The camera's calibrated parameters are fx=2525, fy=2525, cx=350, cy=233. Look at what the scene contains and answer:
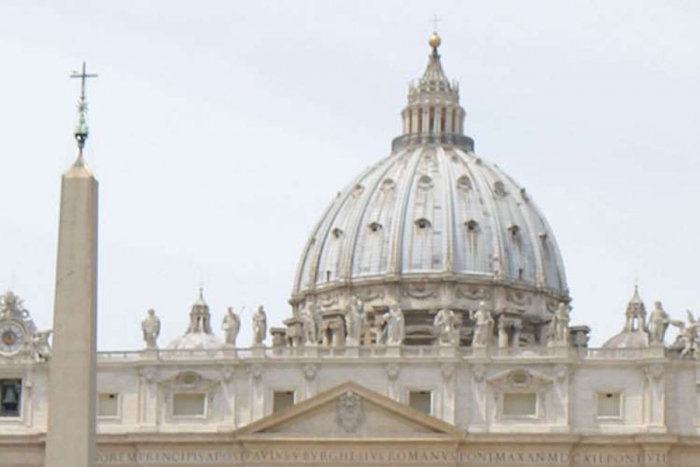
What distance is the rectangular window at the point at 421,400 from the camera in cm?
10438

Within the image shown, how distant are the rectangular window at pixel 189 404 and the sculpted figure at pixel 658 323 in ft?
61.9

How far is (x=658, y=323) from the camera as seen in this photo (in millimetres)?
104875

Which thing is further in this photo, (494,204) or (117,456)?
(494,204)

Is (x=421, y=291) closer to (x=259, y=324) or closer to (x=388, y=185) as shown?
(x=388, y=185)

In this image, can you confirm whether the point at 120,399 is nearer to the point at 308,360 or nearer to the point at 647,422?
the point at 308,360

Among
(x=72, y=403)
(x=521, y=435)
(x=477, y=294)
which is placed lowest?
(x=72, y=403)

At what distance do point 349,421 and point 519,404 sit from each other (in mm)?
7046

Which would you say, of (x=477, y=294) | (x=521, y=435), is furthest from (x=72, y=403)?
(x=477, y=294)

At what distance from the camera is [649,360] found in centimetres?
10275

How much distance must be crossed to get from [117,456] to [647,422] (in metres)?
21.8

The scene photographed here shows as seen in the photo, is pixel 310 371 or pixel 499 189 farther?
pixel 499 189

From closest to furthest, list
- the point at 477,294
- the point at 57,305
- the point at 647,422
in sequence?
the point at 57,305
the point at 647,422
the point at 477,294

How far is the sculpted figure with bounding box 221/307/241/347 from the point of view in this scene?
10669 cm

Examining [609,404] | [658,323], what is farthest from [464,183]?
[609,404]
